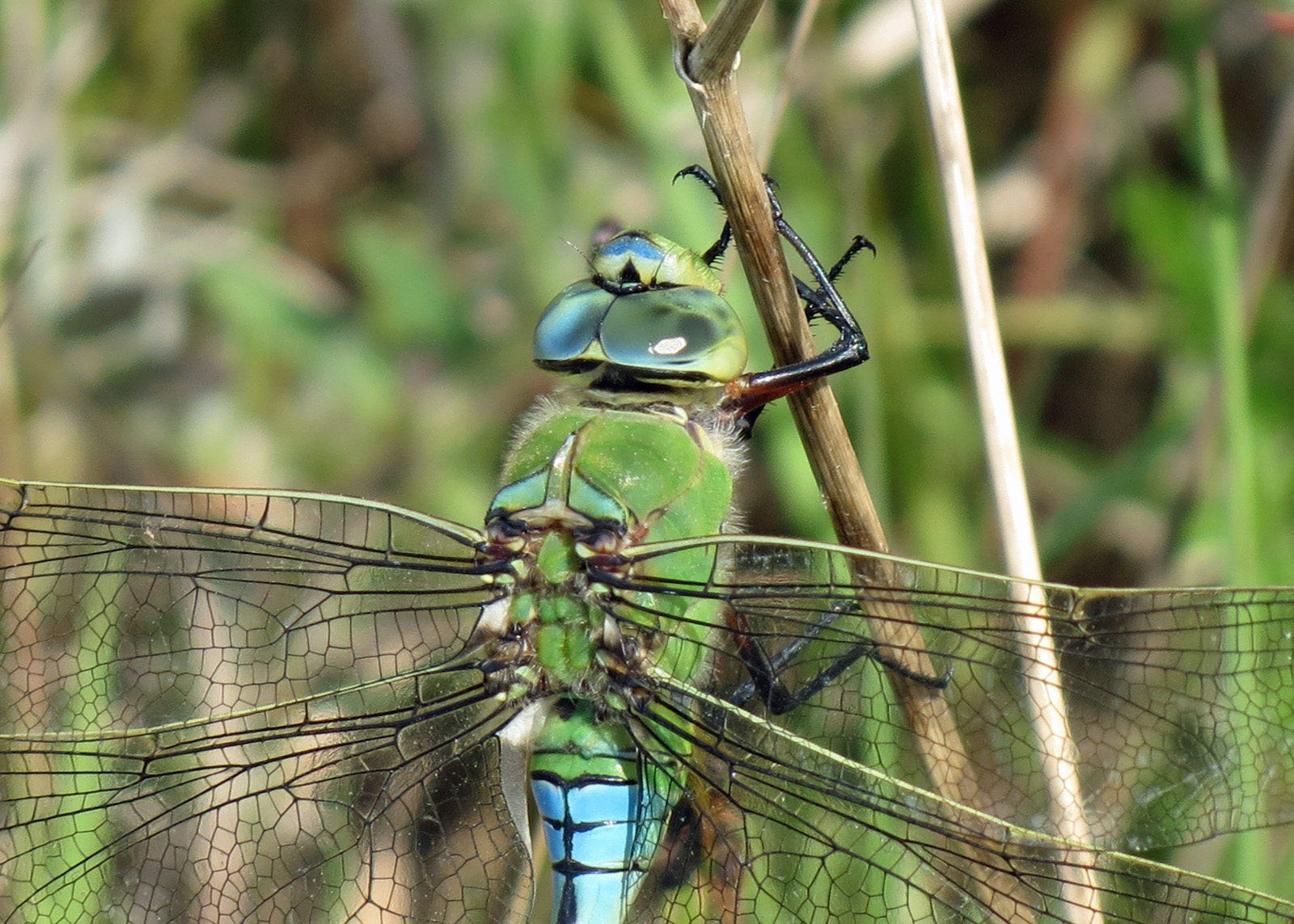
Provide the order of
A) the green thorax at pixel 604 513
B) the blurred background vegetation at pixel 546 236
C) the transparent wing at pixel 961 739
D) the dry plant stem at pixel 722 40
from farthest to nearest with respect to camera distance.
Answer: the blurred background vegetation at pixel 546 236 → the green thorax at pixel 604 513 → the transparent wing at pixel 961 739 → the dry plant stem at pixel 722 40

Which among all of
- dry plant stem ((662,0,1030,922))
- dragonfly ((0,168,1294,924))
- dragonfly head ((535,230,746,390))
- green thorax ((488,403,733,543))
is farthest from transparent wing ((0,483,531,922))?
dry plant stem ((662,0,1030,922))

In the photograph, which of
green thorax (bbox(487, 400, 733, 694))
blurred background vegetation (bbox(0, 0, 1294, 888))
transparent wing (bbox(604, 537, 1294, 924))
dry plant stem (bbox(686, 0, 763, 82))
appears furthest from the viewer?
blurred background vegetation (bbox(0, 0, 1294, 888))

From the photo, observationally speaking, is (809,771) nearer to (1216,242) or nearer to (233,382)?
(1216,242)

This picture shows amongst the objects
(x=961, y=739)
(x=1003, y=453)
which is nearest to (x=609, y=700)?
(x=961, y=739)

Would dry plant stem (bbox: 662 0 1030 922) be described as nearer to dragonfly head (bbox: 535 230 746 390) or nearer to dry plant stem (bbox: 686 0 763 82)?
dry plant stem (bbox: 686 0 763 82)

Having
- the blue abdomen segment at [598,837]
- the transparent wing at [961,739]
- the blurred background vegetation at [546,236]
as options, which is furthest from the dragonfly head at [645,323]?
the blurred background vegetation at [546,236]

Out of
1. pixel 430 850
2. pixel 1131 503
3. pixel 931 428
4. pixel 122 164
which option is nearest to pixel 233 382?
pixel 122 164

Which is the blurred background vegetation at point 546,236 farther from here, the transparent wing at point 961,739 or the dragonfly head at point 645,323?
the transparent wing at point 961,739

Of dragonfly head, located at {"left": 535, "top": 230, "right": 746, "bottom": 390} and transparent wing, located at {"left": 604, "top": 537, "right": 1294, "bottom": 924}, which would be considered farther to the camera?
dragonfly head, located at {"left": 535, "top": 230, "right": 746, "bottom": 390}
